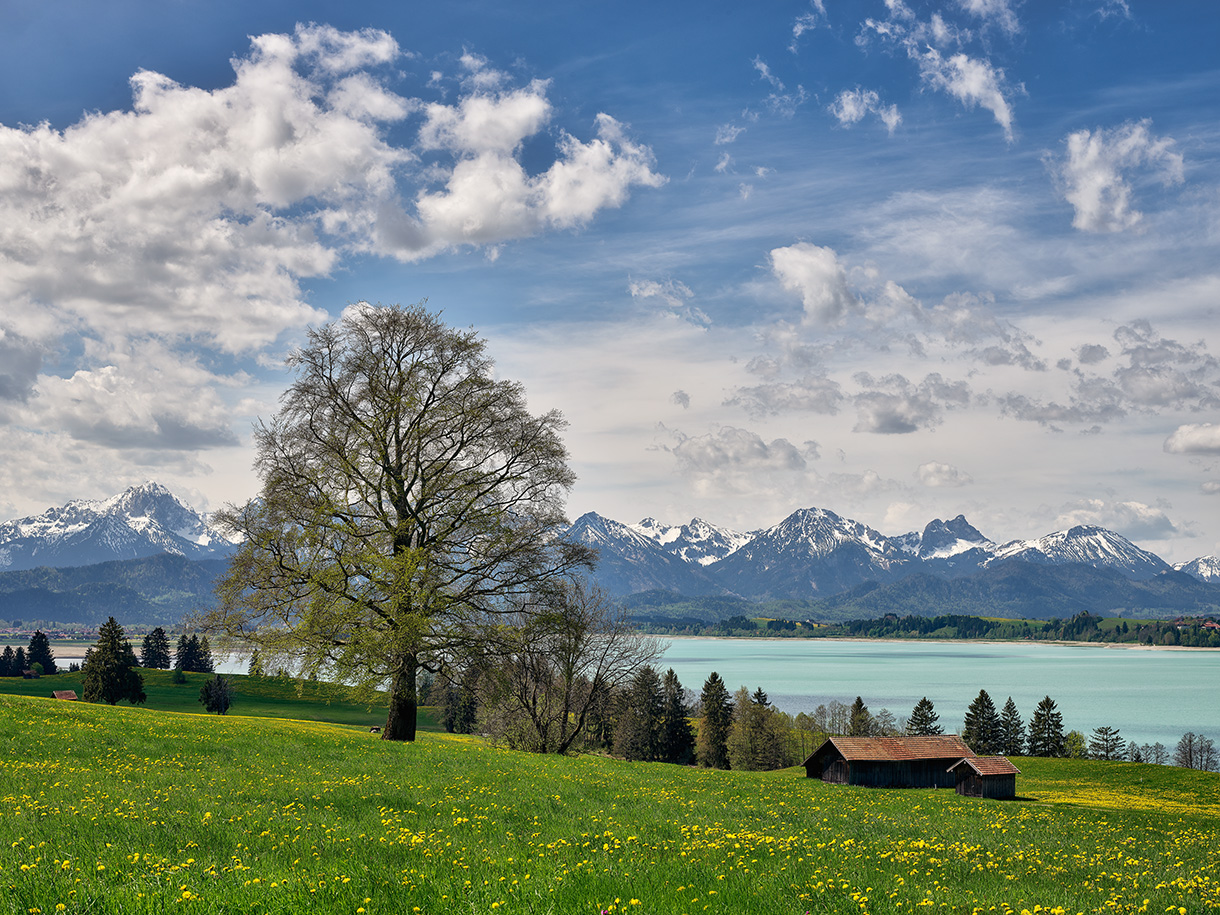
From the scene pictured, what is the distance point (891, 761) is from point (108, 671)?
265ft

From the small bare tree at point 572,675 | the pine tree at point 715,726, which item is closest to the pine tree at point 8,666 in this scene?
the pine tree at point 715,726

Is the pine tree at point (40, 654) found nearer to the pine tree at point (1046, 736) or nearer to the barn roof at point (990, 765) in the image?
the barn roof at point (990, 765)

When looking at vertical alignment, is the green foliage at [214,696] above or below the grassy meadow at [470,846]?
below

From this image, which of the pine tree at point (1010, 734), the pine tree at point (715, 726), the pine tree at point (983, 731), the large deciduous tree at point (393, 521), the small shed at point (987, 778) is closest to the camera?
the large deciduous tree at point (393, 521)

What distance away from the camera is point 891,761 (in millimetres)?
58938

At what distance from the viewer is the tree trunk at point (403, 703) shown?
2627 cm

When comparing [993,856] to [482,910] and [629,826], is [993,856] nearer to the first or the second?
[629,826]

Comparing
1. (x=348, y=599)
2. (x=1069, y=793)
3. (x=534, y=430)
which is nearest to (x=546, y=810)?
(x=348, y=599)

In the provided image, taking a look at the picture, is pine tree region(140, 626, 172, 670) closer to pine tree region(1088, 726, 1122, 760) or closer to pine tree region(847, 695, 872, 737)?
pine tree region(847, 695, 872, 737)

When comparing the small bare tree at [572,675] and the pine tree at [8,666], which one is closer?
the small bare tree at [572,675]

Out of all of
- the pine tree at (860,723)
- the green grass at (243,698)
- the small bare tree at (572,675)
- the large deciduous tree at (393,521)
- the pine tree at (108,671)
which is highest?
the large deciduous tree at (393,521)

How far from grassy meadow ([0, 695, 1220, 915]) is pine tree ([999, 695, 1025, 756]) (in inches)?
3840

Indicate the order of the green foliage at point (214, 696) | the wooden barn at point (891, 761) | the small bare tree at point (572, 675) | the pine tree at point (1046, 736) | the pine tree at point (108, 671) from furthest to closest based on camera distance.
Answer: the pine tree at point (1046, 736) → the green foliage at point (214, 696) → the pine tree at point (108, 671) → the wooden barn at point (891, 761) → the small bare tree at point (572, 675)

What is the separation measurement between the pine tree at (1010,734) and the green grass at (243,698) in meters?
81.2
